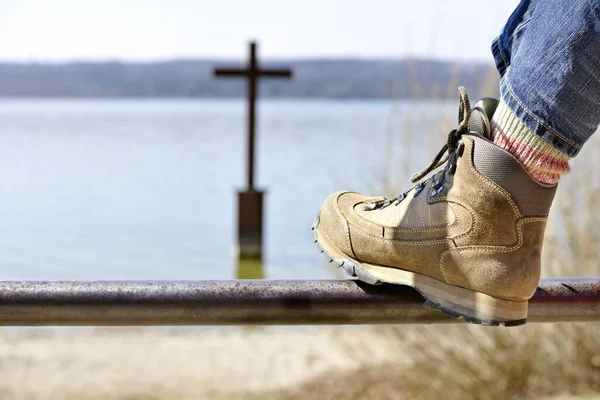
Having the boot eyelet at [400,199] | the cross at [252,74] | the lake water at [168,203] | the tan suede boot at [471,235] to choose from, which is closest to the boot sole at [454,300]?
the tan suede boot at [471,235]

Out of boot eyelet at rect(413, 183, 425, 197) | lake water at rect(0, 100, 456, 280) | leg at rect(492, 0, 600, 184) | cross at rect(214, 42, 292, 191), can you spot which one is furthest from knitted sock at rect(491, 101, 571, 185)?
cross at rect(214, 42, 292, 191)

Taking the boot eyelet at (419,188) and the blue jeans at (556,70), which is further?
the boot eyelet at (419,188)

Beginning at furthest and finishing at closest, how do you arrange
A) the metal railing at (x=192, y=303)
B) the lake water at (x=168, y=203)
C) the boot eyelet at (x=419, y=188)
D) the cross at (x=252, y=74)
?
the cross at (x=252, y=74)
the lake water at (x=168, y=203)
the boot eyelet at (x=419, y=188)
the metal railing at (x=192, y=303)

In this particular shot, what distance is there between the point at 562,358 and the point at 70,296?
101 inches

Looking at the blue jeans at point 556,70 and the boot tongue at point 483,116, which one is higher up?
the blue jeans at point 556,70

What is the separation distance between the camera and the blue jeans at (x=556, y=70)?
89cm

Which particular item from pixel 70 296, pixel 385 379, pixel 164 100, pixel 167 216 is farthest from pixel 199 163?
pixel 164 100

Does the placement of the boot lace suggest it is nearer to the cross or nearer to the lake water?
the lake water

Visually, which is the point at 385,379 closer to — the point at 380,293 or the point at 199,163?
the point at 380,293

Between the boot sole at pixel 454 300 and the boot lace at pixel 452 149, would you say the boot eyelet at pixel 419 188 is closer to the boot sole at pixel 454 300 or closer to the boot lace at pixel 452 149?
the boot lace at pixel 452 149

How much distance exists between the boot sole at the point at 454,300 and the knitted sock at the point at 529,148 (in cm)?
18

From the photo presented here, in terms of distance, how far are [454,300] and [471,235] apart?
95 millimetres

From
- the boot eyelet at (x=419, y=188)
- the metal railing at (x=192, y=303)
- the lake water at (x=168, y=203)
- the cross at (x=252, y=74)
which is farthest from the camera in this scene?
the cross at (x=252, y=74)

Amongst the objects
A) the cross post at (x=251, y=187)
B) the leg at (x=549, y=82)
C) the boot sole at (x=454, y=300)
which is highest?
the leg at (x=549, y=82)
